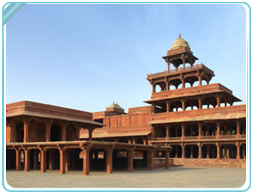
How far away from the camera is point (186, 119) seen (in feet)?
150

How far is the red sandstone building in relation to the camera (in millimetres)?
31859

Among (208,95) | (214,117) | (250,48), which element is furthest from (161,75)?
(250,48)

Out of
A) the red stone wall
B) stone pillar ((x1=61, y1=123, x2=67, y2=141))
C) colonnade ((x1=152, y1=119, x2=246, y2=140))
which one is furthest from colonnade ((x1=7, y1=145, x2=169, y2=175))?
colonnade ((x1=152, y1=119, x2=246, y2=140))

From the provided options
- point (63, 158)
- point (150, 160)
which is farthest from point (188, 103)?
point (63, 158)

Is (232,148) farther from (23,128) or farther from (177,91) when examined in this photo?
(23,128)

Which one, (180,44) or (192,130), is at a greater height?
(180,44)

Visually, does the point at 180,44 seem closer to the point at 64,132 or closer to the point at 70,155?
the point at 64,132

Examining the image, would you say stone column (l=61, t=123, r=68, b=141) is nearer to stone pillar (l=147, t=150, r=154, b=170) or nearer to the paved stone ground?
stone pillar (l=147, t=150, r=154, b=170)

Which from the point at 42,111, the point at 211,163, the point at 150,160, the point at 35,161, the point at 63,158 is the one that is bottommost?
the point at 211,163

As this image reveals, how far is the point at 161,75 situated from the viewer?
2044 inches

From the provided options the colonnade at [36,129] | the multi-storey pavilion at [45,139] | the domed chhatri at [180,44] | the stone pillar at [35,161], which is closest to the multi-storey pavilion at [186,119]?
the domed chhatri at [180,44]

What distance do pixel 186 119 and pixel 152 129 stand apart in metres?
6.38

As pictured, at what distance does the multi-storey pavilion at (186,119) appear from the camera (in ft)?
141

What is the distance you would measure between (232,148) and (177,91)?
1155 centimetres
